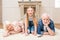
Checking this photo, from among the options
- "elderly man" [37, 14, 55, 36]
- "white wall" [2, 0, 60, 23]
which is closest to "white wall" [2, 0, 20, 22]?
"white wall" [2, 0, 60, 23]

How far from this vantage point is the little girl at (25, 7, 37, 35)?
208cm

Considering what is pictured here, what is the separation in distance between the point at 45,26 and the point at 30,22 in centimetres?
24

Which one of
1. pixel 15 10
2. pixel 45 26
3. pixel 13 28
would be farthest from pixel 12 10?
pixel 45 26

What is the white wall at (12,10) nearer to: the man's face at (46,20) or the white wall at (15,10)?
the white wall at (15,10)

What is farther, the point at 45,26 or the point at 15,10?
the point at 15,10

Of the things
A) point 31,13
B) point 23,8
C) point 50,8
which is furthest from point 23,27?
point 50,8

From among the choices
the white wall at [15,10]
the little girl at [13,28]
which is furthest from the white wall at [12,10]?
the little girl at [13,28]

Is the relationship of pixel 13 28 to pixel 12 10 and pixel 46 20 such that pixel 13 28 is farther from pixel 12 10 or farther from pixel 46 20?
pixel 12 10

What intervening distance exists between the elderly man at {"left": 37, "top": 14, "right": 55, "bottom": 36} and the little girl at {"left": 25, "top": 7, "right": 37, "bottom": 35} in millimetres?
72

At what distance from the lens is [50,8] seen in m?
4.39

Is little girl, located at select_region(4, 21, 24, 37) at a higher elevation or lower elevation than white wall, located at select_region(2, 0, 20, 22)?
lower

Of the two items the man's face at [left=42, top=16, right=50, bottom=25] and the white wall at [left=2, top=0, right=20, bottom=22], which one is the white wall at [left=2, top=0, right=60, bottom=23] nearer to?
the white wall at [left=2, top=0, right=20, bottom=22]

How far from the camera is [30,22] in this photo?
2.15m

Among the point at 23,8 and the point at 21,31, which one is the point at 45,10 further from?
the point at 21,31
